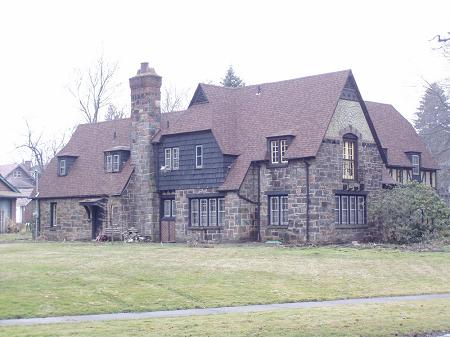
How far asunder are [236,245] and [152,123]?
11150 mm

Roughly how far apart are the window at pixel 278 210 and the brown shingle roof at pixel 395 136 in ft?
33.1

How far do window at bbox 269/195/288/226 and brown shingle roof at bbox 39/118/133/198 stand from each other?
1049cm

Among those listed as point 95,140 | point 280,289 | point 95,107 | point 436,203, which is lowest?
point 280,289

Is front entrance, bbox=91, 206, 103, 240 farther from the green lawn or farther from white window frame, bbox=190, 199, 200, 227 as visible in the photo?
the green lawn

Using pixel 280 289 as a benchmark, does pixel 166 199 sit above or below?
above

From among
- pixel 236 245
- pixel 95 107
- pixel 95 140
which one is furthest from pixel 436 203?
pixel 95 107

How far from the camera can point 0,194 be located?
216 ft

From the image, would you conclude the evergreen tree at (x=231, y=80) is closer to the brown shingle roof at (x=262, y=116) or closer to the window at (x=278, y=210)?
the brown shingle roof at (x=262, y=116)

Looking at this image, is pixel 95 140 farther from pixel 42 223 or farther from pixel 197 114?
pixel 197 114

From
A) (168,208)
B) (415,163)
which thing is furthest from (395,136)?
(168,208)

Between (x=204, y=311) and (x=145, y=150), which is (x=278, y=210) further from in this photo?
(x=204, y=311)

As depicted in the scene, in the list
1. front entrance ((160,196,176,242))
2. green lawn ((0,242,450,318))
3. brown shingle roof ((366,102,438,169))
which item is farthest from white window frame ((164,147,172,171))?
brown shingle roof ((366,102,438,169))

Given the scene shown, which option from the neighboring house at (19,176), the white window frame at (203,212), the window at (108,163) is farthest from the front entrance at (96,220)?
the neighboring house at (19,176)

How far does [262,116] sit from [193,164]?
4682mm
